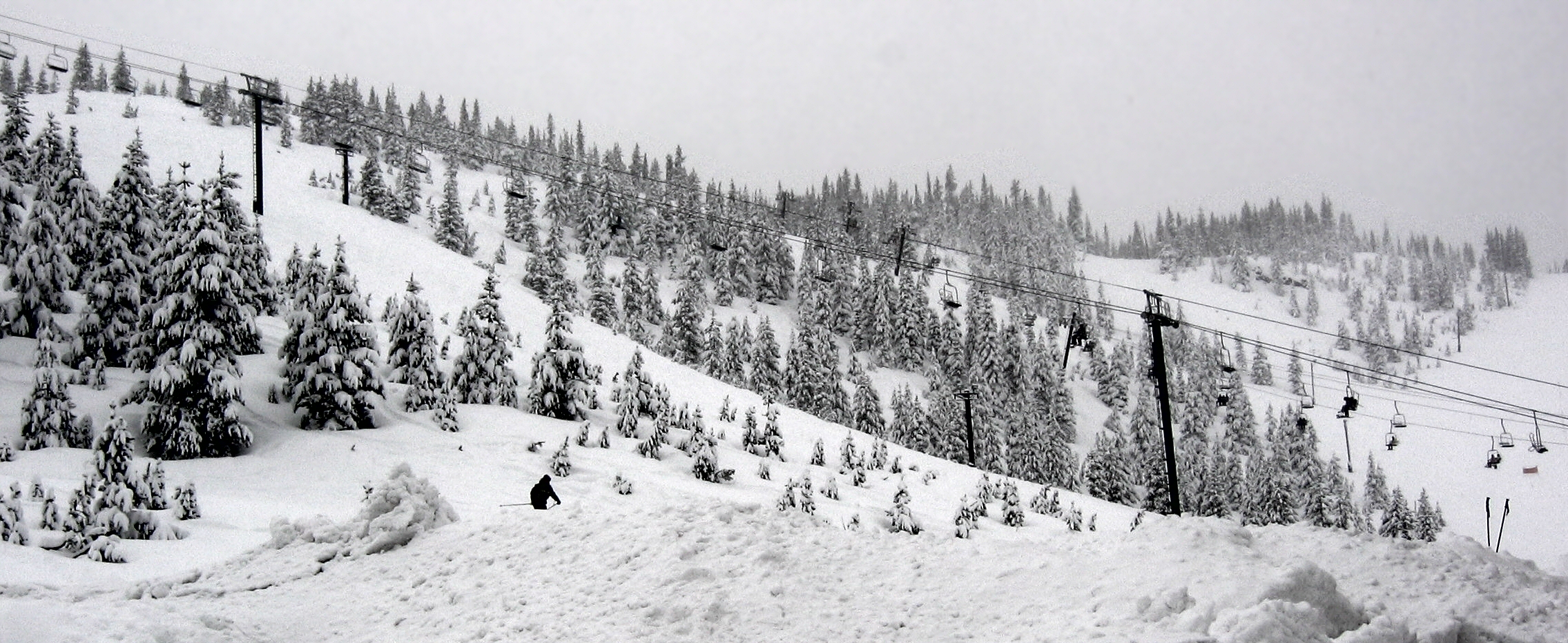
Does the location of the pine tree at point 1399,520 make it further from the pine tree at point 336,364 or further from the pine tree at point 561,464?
the pine tree at point 336,364

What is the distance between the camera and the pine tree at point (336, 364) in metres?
23.8

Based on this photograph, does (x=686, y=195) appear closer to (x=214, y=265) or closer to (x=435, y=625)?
(x=214, y=265)

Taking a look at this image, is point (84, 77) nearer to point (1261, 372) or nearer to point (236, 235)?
point (236, 235)

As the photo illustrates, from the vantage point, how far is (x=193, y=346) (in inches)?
807

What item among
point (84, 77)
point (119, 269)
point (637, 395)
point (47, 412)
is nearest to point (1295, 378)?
point (637, 395)

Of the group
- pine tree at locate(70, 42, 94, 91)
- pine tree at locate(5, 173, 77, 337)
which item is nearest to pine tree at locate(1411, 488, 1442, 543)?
pine tree at locate(5, 173, 77, 337)

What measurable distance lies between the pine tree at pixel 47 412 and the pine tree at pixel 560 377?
43.5 feet

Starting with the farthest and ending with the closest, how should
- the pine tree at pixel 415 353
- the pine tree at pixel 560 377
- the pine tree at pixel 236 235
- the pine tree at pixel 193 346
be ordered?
the pine tree at pixel 560 377
the pine tree at pixel 415 353
the pine tree at pixel 236 235
the pine tree at pixel 193 346

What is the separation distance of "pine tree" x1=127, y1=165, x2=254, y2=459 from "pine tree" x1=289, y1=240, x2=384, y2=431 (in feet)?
6.70

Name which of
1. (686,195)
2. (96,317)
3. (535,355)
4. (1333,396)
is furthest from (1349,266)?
(96,317)

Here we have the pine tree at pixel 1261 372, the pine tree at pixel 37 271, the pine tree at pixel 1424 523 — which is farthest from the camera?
the pine tree at pixel 1261 372

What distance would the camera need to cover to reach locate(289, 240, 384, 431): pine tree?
23797 mm

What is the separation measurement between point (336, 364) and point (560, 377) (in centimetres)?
801

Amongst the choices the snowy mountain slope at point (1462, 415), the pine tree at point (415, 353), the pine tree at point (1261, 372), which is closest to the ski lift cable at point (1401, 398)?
the snowy mountain slope at point (1462, 415)
